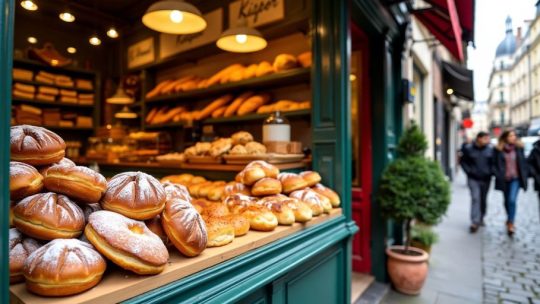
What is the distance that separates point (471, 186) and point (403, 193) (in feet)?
12.0

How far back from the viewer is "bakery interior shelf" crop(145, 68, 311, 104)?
3205mm

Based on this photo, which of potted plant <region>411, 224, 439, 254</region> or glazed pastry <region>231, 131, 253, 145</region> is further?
potted plant <region>411, 224, 439, 254</region>

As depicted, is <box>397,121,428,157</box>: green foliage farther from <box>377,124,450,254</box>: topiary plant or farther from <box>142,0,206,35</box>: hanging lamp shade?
<box>142,0,206,35</box>: hanging lamp shade

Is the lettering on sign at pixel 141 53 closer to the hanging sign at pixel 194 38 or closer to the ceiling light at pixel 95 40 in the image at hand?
the hanging sign at pixel 194 38

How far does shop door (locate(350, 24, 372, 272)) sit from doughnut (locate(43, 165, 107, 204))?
357 cm

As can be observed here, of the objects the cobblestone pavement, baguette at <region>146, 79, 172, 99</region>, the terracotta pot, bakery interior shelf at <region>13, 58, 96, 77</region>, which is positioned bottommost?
the cobblestone pavement

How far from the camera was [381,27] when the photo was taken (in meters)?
3.94

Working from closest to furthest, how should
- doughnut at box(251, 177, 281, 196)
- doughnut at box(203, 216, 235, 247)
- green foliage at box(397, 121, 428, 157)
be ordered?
doughnut at box(203, 216, 235, 247) < doughnut at box(251, 177, 281, 196) < green foliage at box(397, 121, 428, 157)

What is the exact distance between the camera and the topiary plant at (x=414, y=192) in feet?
11.8

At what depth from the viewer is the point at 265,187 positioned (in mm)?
2135

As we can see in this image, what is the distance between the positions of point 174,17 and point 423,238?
402 centimetres

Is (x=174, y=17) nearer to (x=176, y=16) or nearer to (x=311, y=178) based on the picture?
(x=176, y=16)

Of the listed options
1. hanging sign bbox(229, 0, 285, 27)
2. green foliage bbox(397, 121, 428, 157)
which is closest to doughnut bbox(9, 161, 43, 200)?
hanging sign bbox(229, 0, 285, 27)

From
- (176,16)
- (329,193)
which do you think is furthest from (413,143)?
(176,16)
